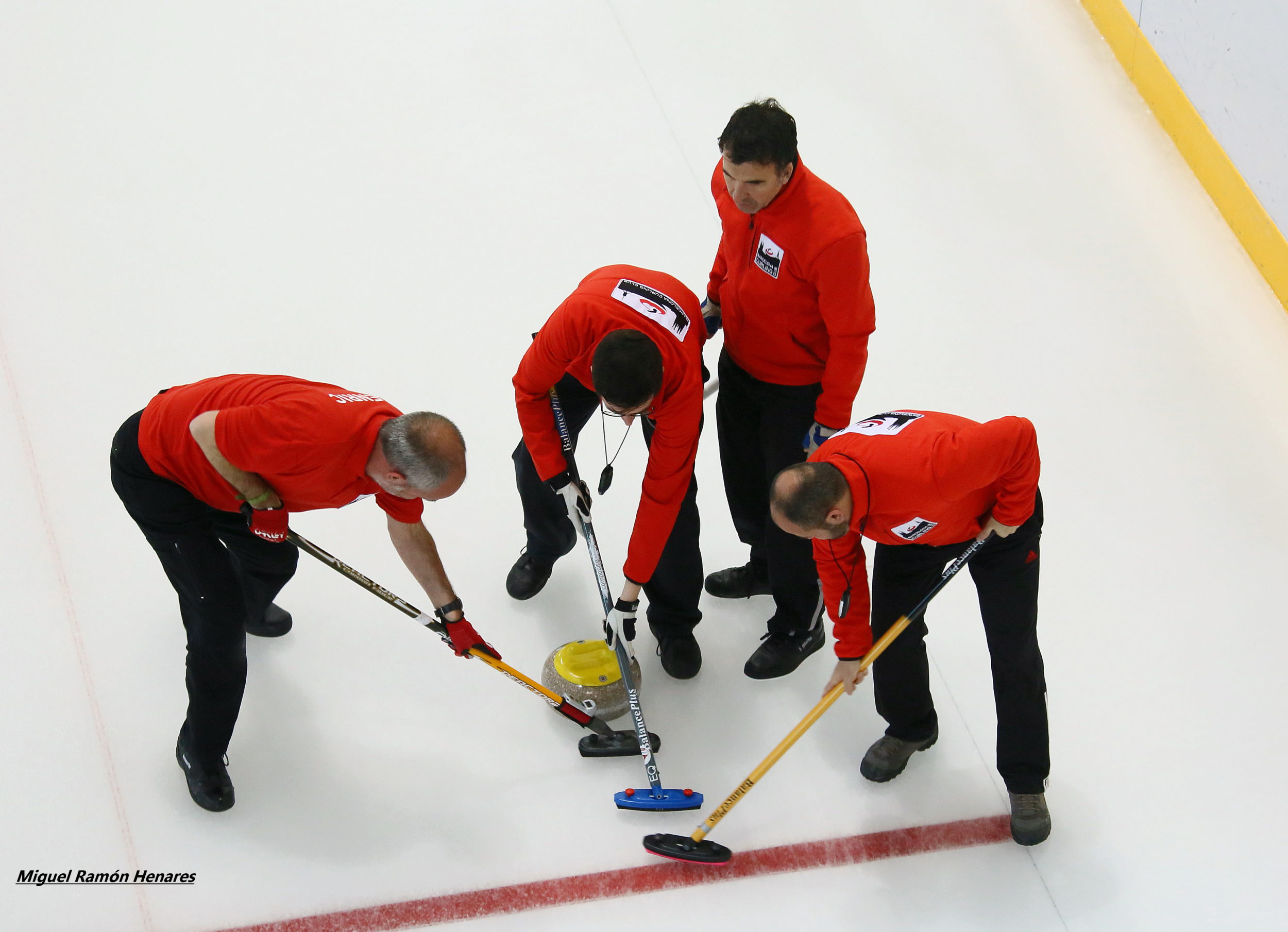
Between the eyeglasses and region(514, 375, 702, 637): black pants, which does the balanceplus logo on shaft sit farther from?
the eyeglasses

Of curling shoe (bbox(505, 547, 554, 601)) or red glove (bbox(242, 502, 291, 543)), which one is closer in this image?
red glove (bbox(242, 502, 291, 543))

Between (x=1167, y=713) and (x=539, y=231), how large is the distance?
279 cm

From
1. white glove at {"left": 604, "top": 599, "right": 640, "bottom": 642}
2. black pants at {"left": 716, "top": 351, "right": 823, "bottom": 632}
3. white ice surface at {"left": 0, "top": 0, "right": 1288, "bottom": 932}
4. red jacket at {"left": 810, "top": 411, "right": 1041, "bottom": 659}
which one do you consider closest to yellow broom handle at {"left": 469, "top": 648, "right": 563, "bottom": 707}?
white ice surface at {"left": 0, "top": 0, "right": 1288, "bottom": 932}

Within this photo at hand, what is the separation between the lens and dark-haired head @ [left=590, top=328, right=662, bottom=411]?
2400 mm

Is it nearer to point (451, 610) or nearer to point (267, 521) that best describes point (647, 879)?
point (451, 610)

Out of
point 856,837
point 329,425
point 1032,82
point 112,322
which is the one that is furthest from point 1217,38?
point 112,322

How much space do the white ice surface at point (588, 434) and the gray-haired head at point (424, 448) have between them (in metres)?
0.94

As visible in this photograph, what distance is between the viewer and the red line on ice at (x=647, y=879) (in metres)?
2.73

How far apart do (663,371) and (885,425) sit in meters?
0.53

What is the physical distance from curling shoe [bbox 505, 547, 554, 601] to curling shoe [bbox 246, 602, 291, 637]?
65 centimetres

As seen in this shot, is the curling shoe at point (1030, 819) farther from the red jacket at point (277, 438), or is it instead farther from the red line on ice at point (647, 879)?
the red jacket at point (277, 438)

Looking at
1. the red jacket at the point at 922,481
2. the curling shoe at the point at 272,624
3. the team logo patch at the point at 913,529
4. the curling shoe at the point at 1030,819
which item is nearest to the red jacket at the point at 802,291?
the red jacket at the point at 922,481

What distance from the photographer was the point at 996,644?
2.83 meters

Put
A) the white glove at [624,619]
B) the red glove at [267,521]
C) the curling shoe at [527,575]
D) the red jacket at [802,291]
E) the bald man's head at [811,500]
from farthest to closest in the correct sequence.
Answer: the curling shoe at [527,575]
the white glove at [624,619]
the red jacket at [802,291]
the red glove at [267,521]
the bald man's head at [811,500]
